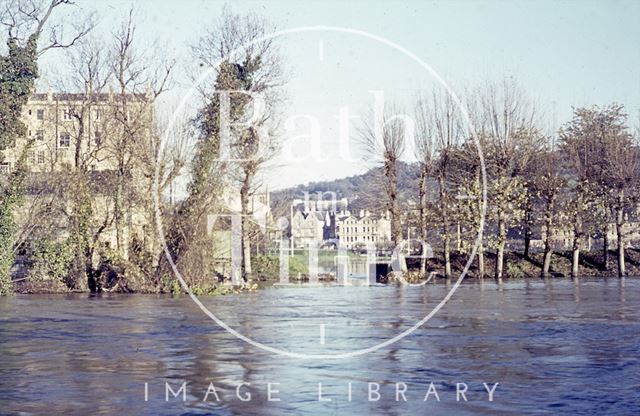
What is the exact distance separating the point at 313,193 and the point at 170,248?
2009 cm

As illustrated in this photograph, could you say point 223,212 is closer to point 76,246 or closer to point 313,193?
point 76,246

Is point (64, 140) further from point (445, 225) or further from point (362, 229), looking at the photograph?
point (445, 225)

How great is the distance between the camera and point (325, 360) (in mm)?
14078

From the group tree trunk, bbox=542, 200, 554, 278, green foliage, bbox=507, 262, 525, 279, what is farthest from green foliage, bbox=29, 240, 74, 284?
tree trunk, bbox=542, 200, 554, 278

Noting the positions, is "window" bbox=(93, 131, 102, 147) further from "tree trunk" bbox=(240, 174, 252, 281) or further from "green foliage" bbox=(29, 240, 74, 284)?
"tree trunk" bbox=(240, 174, 252, 281)

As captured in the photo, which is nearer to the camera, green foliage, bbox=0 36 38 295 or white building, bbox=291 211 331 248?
green foliage, bbox=0 36 38 295

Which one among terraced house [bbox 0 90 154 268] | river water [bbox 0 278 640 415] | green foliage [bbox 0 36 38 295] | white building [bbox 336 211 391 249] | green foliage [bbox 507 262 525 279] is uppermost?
green foliage [bbox 0 36 38 295]

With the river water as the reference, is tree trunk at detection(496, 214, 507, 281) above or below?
above

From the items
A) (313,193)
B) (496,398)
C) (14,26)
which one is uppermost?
(14,26)

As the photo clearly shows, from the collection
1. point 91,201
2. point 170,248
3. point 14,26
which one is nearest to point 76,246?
point 91,201

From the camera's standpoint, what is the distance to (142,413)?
32.2 feet

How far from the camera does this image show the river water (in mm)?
10430

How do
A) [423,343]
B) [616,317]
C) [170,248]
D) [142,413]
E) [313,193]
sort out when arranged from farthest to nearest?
[313,193]
[170,248]
[616,317]
[423,343]
[142,413]

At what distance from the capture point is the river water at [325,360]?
10.4m
